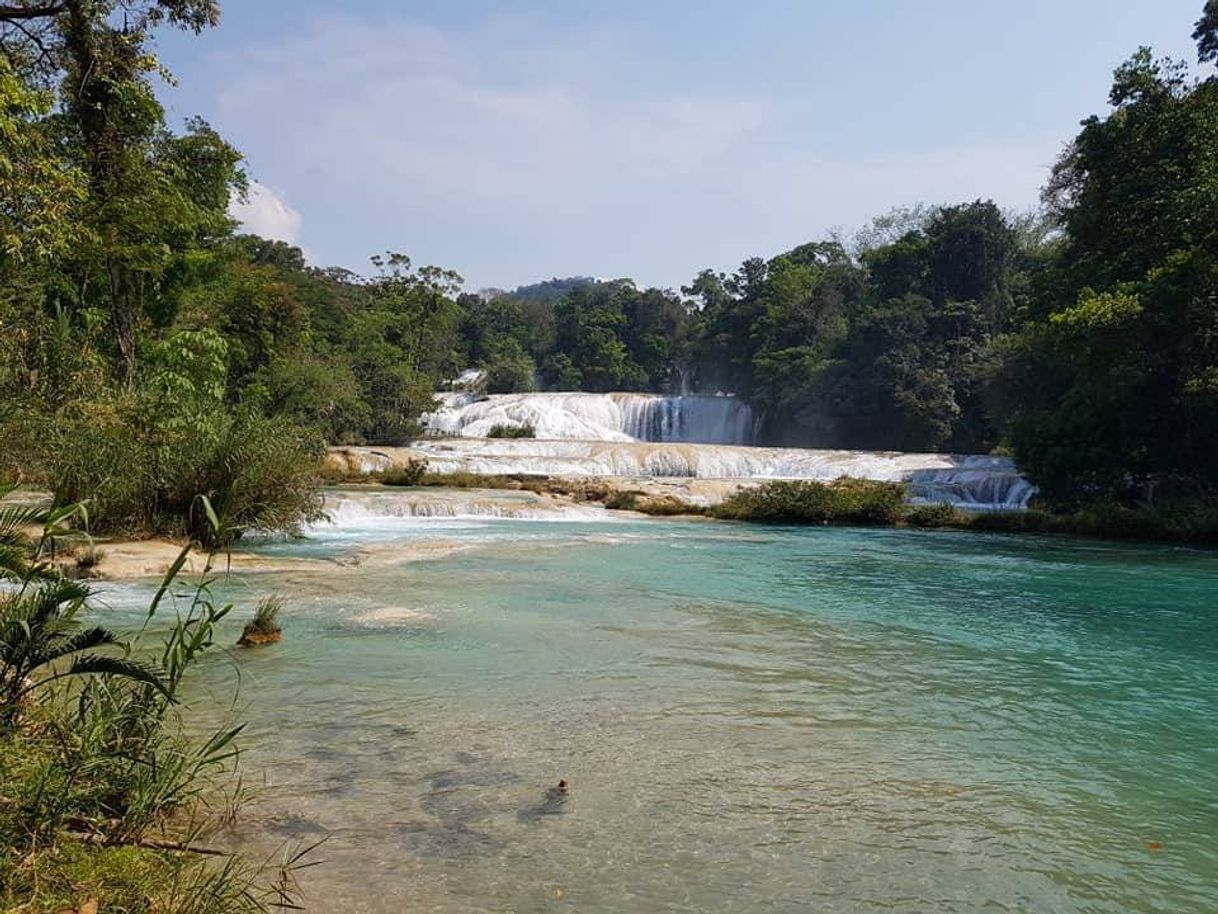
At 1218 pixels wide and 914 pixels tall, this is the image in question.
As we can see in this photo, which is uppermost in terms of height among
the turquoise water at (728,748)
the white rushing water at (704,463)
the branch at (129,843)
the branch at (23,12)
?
the branch at (23,12)

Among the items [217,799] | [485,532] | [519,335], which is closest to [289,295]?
[485,532]

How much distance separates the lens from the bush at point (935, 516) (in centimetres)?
2019

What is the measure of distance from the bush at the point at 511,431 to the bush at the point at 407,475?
14.8 m

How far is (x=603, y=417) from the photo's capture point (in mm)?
45688

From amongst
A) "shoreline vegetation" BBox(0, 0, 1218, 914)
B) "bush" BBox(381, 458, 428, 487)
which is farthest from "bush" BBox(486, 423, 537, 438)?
"bush" BBox(381, 458, 428, 487)

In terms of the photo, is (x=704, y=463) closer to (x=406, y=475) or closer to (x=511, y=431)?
(x=406, y=475)

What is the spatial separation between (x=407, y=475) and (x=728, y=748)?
69.8 feet

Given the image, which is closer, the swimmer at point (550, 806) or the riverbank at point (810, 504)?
the swimmer at point (550, 806)

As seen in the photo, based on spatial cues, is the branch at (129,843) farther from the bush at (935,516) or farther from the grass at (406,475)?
the grass at (406,475)

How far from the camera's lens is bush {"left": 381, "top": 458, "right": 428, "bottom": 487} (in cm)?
2514

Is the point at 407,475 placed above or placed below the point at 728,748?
above

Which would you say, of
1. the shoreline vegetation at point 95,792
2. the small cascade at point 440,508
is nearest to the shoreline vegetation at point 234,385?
the shoreline vegetation at point 95,792

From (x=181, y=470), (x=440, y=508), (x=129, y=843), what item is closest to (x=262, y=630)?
(x=129, y=843)

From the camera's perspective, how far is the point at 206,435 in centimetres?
1147
